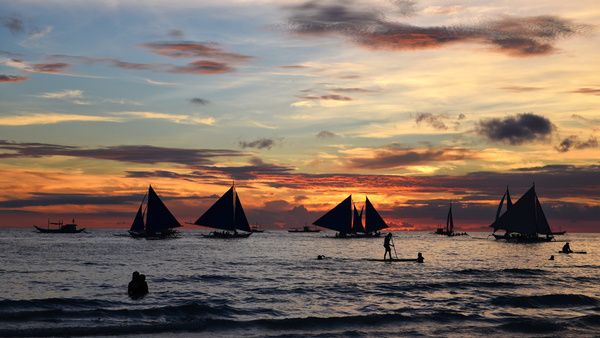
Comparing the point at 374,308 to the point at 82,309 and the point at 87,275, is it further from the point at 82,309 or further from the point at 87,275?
the point at 87,275

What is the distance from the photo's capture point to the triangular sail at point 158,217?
116 m

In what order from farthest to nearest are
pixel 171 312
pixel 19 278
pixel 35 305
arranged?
pixel 19 278 → pixel 35 305 → pixel 171 312

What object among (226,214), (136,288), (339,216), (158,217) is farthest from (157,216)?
(136,288)

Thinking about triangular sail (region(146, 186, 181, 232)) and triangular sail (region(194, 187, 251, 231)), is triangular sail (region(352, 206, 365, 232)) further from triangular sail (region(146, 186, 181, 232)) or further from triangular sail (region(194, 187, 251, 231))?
triangular sail (region(146, 186, 181, 232))

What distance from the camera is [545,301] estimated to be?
1321 inches

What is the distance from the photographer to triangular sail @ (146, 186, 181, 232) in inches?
4576

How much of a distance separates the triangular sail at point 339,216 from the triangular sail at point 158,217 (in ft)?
118

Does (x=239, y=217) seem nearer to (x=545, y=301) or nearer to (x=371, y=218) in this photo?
(x=371, y=218)

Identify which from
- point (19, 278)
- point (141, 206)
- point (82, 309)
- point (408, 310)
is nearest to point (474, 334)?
point (408, 310)

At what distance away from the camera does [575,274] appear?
170 ft

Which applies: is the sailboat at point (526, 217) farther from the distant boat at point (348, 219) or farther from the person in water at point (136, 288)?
the person in water at point (136, 288)

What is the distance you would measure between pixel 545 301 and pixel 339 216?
336 feet

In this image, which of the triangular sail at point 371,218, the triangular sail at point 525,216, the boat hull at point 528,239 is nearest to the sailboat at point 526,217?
the triangular sail at point 525,216

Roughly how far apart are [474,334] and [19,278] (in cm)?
3665
